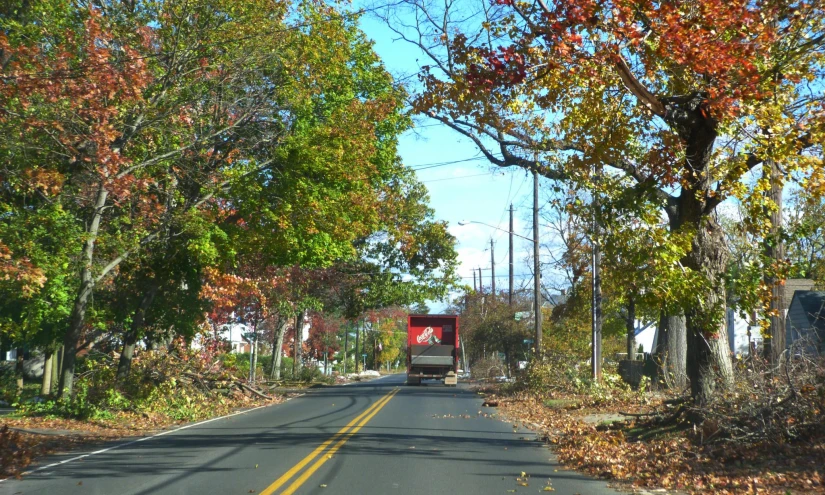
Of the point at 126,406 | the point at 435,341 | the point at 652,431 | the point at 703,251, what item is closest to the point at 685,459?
the point at 652,431

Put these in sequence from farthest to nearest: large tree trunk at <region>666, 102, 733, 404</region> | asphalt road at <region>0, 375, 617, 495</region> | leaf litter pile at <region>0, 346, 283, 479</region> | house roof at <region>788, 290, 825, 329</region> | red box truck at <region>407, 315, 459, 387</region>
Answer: red box truck at <region>407, 315, 459, 387</region>
house roof at <region>788, 290, 825, 329</region>
leaf litter pile at <region>0, 346, 283, 479</region>
large tree trunk at <region>666, 102, 733, 404</region>
asphalt road at <region>0, 375, 617, 495</region>

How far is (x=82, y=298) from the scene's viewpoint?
18953 millimetres

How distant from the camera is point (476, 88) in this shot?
1256 centimetres

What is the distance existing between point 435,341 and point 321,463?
31388mm

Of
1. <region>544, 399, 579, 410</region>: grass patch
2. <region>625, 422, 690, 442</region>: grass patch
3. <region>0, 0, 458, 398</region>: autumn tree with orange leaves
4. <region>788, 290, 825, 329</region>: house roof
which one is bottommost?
<region>625, 422, 690, 442</region>: grass patch

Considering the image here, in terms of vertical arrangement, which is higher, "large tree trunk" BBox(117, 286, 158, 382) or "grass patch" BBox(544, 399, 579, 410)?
"large tree trunk" BBox(117, 286, 158, 382)

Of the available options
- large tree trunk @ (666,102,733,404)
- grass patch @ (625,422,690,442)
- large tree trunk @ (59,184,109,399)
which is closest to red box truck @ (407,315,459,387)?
large tree trunk @ (59,184,109,399)

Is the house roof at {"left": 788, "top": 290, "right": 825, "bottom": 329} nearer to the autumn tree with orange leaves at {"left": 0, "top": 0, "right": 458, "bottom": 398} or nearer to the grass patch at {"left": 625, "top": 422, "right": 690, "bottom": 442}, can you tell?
the grass patch at {"left": 625, "top": 422, "right": 690, "bottom": 442}

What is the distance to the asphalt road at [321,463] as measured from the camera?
10.0 metres

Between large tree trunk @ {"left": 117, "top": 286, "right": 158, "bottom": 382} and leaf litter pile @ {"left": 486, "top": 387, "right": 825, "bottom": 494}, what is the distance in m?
11.9

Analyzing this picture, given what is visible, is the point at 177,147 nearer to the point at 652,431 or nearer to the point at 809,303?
the point at 652,431

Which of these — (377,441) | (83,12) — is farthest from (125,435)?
(83,12)

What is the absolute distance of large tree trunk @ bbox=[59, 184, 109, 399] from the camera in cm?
1850

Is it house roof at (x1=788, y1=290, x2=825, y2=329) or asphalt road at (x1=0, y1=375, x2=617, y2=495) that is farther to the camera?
house roof at (x1=788, y1=290, x2=825, y2=329)
